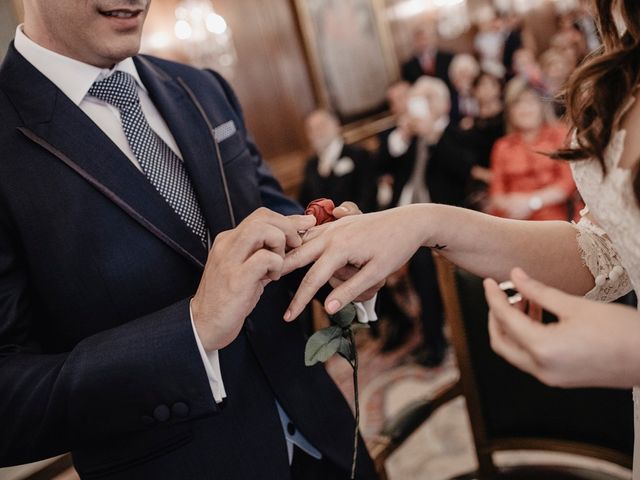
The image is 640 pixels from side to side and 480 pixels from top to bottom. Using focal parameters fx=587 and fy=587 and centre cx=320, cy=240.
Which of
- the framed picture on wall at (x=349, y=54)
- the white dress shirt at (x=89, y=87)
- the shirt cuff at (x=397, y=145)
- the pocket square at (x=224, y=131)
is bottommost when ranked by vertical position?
the shirt cuff at (x=397, y=145)

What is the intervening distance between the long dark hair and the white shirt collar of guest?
0.93m

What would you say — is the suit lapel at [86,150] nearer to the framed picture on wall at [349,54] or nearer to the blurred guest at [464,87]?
the framed picture on wall at [349,54]

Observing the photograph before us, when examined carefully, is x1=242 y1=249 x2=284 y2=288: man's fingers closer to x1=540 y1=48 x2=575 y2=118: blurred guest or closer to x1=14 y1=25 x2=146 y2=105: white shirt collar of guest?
x1=14 y1=25 x2=146 y2=105: white shirt collar of guest

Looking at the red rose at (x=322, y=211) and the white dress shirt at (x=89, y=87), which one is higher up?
the white dress shirt at (x=89, y=87)

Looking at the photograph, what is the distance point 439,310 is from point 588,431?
2.38m

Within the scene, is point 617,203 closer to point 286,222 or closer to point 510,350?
point 510,350

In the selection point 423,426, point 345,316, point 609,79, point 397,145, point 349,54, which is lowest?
point 423,426

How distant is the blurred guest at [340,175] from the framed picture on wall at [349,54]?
6.96 ft

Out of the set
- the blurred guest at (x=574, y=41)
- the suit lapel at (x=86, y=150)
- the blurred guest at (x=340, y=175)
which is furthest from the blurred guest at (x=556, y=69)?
the suit lapel at (x=86, y=150)

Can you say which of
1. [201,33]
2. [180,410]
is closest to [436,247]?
[180,410]

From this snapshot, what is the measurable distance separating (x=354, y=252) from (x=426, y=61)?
7.34m

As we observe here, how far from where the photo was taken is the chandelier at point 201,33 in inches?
189

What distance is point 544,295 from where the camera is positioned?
763 mm

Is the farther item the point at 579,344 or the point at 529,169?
the point at 529,169
